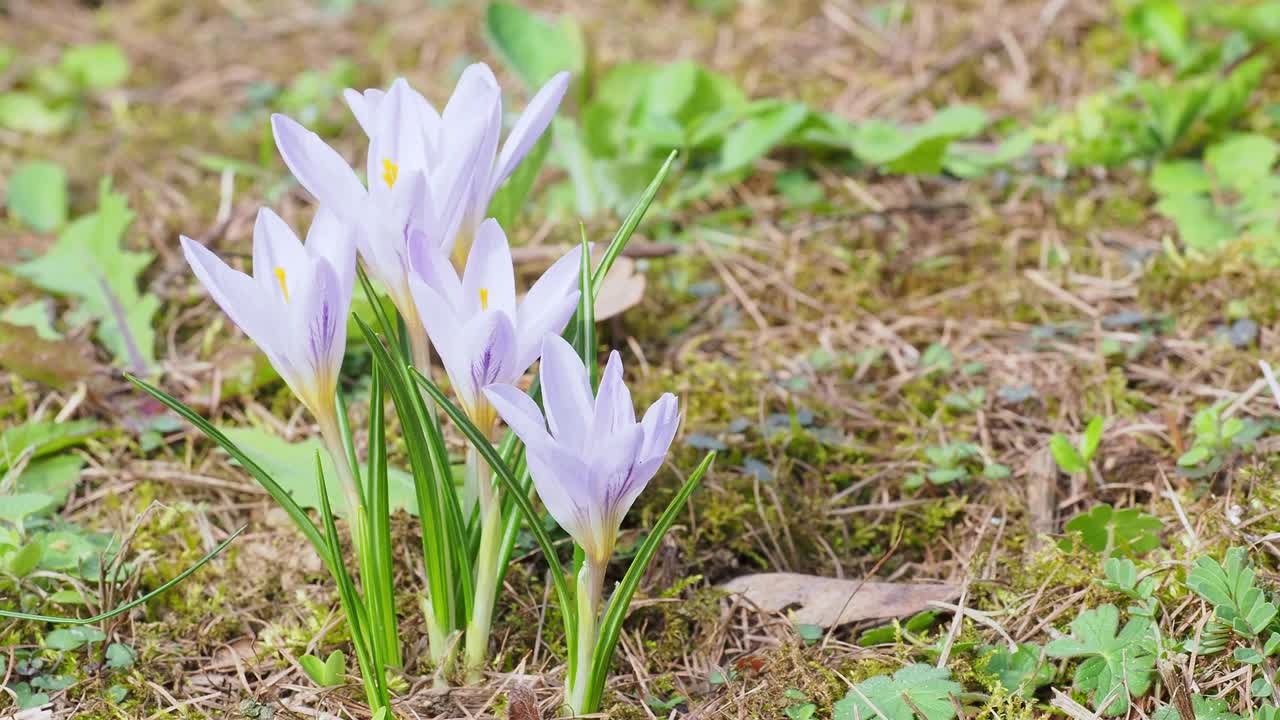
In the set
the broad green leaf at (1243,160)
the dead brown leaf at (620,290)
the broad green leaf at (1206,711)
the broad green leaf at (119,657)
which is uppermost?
the broad green leaf at (1243,160)

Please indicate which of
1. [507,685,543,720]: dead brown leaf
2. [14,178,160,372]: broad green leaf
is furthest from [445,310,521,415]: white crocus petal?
[14,178,160,372]: broad green leaf

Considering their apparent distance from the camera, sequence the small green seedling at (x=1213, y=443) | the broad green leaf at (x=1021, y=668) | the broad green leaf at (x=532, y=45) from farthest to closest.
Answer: the broad green leaf at (x=532, y=45) → the small green seedling at (x=1213, y=443) → the broad green leaf at (x=1021, y=668)

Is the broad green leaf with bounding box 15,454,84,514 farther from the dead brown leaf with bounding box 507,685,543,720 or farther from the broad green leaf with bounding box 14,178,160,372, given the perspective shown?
the dead brown leaf with bounding box 507,685,543,720

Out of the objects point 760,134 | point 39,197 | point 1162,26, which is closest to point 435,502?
point 760,134

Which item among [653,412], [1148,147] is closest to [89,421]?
[653,412]

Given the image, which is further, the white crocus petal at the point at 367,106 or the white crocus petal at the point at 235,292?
the white crocus petal at the point at 367,106

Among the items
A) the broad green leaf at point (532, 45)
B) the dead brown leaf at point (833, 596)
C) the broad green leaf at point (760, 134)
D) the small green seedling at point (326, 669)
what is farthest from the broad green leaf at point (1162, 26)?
the small green seedling at point (326, 669)

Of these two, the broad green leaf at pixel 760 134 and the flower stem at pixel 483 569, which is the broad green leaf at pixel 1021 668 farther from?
the broad green leaf at pixel 760 134
